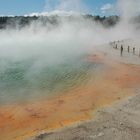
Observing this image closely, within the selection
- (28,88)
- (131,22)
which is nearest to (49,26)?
(131,22)

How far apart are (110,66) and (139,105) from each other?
934 centimetres

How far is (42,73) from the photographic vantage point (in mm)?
18797

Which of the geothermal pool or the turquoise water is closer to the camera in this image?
the geothermal pool

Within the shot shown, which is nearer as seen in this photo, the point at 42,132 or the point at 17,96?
the point at 42,132

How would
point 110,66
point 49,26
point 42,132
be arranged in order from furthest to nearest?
point 49,26 < point 110,66 < point 42,132

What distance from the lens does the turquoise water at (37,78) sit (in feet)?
46.8

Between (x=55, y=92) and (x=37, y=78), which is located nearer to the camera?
(x=55, y=92)

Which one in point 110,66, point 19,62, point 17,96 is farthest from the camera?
point 19,62

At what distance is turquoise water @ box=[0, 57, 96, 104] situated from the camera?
14273mm

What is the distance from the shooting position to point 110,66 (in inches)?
804

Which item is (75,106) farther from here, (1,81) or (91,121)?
(1,81)

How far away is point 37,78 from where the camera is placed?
17406 millimetres

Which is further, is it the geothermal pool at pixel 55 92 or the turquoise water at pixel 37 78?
the turquoise water at pixel 37 78

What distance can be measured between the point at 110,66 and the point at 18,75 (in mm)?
Answer: 6584
